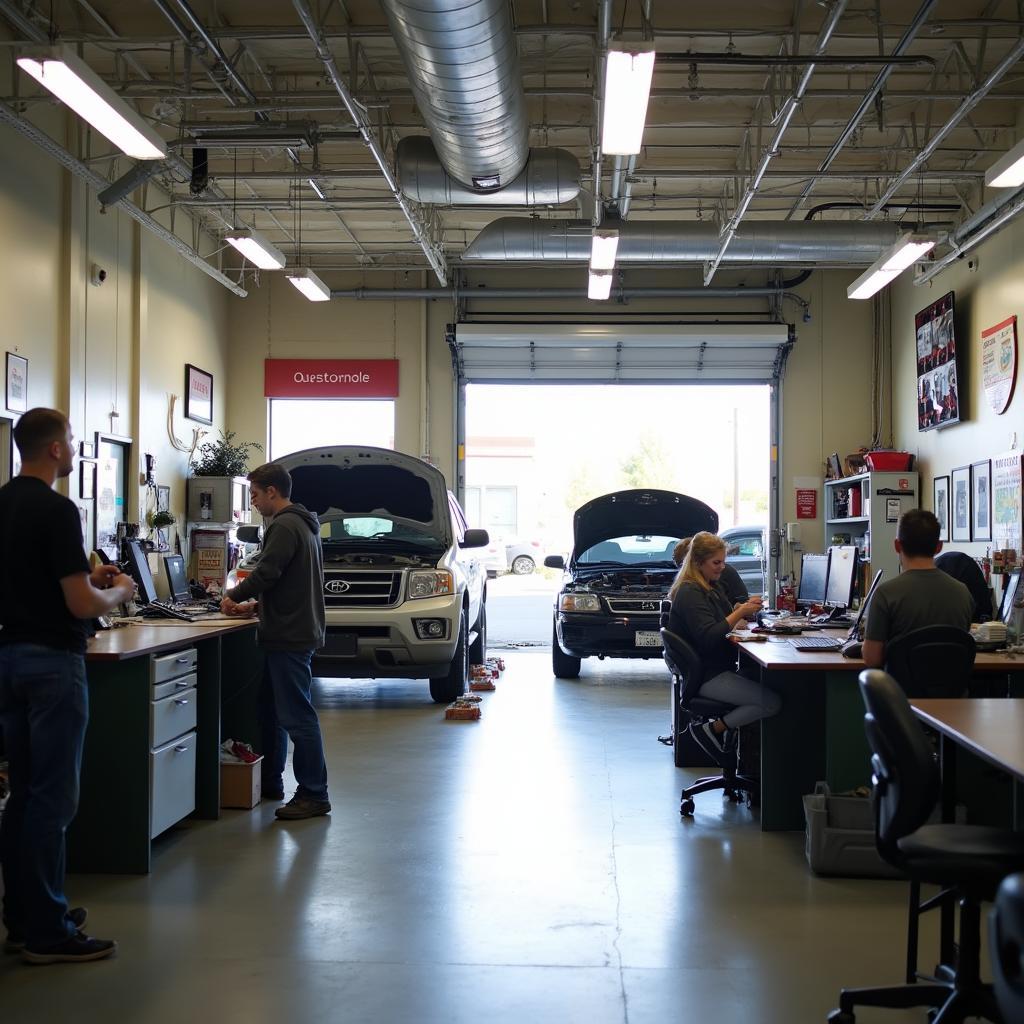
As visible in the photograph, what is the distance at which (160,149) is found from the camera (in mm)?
7512

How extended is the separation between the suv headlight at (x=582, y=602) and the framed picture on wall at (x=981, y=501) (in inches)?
154

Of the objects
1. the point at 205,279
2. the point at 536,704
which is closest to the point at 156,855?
the point at 536,704

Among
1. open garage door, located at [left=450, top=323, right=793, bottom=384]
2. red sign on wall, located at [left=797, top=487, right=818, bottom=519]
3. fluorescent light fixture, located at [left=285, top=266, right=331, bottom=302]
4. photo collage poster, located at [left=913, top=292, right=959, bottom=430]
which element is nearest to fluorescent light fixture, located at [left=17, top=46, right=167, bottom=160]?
fluorescent light fixture, located at [left=285, top=266, right=331, bottom=302]

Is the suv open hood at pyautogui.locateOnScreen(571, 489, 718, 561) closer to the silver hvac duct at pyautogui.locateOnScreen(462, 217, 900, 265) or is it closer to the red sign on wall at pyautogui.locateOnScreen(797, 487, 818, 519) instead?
the silver hvac duct at pyautogui.locateOnScreen(462, 217, 900, 265)

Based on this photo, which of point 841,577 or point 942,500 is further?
point 942,500

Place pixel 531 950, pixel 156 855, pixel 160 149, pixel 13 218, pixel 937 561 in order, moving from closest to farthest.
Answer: pixel 531 950 < pixel 156 855 < pixel 937 561 < pixel 160 149 < pixel 13 218

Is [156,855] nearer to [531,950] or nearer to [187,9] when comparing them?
[531,950]

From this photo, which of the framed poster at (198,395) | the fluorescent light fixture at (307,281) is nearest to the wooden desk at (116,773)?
the fluorescent light fixture at (307,281)

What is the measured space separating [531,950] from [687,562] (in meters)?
2.72

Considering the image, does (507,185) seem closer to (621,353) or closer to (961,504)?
(961,504)

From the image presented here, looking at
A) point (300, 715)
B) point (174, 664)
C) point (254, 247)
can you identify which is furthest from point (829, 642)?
point (254, 247)

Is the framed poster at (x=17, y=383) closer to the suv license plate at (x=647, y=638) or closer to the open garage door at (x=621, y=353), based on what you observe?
the suv license plate at (x=647, y=638)

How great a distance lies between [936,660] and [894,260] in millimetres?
6482

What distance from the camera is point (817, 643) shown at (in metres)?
5.70
